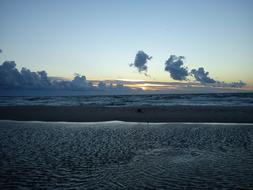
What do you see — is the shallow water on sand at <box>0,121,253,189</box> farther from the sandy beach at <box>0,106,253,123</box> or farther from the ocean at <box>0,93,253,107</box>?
the ocean at <box>0,93,253,107</box>

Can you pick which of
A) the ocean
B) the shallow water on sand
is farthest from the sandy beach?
the ocean

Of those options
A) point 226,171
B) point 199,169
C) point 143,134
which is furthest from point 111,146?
point 226,171

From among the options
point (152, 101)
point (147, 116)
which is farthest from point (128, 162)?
point (152, 101)

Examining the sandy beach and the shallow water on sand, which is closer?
the shallow water on sand

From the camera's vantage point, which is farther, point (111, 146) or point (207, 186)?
point (111, 146)

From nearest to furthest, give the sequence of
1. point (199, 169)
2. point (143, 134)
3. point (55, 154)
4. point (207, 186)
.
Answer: point (207, 186)
point (199, 169)
point (55, 154)
point (143, 134)

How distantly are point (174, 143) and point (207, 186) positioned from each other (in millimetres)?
5709

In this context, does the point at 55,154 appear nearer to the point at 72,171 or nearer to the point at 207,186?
the point at 72,171

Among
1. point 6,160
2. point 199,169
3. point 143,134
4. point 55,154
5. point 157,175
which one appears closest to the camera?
point 157,175

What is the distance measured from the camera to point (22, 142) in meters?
12.5

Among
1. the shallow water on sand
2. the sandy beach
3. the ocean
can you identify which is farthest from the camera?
the ocean

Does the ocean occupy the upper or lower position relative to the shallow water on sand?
lower

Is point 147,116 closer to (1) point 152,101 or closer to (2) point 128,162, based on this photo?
(2) point 128,162

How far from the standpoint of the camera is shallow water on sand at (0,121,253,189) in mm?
6715
